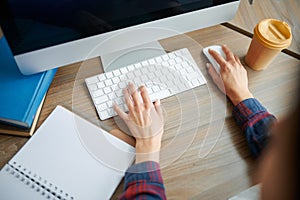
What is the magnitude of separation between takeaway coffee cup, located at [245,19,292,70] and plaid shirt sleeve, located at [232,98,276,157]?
116 millimetres

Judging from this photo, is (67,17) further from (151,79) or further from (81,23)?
(151,79)

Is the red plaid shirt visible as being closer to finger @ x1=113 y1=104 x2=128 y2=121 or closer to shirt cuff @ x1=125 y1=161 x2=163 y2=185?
shirt cuff @ x1=125 y1=161 x2=163 y2=185

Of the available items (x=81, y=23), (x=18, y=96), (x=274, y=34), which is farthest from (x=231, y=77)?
(x=18, y=96)

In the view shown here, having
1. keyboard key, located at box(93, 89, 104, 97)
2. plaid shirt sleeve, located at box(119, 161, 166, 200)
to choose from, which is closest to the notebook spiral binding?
plaid shirt sleeve, located at box(119, 161, 166, 200)

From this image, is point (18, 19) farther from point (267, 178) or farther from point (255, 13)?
point (255, 13)

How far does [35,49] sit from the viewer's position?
0.58 meters

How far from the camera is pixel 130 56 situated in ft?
2.43

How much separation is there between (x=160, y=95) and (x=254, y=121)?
0.21 m

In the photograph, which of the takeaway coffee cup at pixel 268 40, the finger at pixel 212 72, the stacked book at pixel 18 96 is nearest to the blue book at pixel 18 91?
the stacked book at pixel 18 96

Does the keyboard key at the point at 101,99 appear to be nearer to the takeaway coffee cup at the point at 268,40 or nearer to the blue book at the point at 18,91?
the blue book at the point at 18,91

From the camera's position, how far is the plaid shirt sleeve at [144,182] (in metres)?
0.54

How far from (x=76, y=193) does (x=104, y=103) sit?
8.0 inches

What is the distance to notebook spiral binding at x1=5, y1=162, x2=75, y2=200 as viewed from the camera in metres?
0.54

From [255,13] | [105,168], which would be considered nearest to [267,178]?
[105,168]
